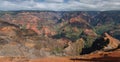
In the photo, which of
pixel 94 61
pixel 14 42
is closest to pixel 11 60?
pixel 94 61

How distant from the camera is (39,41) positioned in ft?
566

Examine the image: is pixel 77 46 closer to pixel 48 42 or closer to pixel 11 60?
pixel 48 42

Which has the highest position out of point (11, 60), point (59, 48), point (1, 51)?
point (11, 60)

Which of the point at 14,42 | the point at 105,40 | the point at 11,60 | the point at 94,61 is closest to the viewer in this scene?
the point at 94,61

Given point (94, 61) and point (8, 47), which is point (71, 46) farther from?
point (94, 61)

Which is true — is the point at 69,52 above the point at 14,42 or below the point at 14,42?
below

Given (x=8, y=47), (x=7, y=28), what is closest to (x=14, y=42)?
(x=8, y=47)

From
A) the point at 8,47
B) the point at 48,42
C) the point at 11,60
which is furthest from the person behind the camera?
the point at 48,42

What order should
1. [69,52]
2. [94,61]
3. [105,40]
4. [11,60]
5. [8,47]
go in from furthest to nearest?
[69,52], [8,47], [105,40], [11,60], [94,61]

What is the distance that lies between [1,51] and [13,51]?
623 cm

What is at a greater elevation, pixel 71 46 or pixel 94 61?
pixel 94 61

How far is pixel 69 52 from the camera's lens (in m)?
168

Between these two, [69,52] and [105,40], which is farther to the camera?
[69,52]

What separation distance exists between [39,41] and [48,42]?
940 cm
